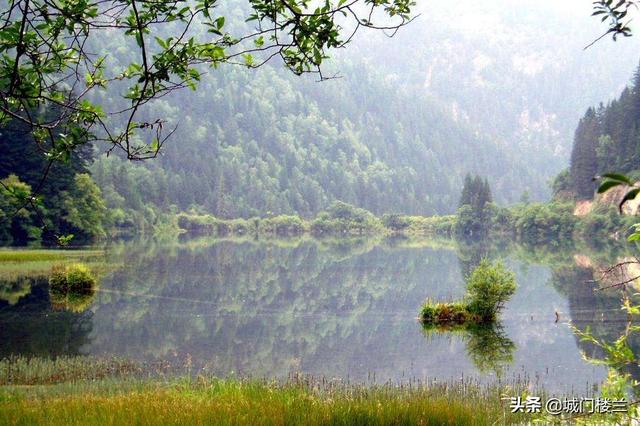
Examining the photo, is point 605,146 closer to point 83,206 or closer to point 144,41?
point 83,206

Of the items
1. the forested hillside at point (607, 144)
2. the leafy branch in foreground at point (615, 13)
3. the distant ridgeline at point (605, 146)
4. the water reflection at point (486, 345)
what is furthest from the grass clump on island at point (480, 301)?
the forested hillside at point (607, 144)

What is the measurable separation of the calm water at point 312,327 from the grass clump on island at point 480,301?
1.26 metres

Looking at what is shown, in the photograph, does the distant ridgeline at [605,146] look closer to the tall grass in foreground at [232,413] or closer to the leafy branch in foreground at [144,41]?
the tall grass in foreground at [232,413]

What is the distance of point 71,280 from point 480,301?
2865cm

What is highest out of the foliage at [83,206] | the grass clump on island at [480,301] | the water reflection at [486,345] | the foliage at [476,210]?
the foliage at [476,210]

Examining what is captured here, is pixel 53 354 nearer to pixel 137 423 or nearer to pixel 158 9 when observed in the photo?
pixel 137 423

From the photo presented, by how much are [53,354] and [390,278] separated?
43617mm

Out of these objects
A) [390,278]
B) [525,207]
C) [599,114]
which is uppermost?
[599,114]

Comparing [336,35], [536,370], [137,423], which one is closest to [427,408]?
[137,423]

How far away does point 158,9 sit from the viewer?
24.0 ft

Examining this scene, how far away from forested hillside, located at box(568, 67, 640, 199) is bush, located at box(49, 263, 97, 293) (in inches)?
4078

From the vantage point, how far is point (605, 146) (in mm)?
139000

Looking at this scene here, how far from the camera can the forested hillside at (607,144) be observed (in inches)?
5118

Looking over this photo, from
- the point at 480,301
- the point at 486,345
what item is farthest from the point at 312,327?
the point at 486,345
